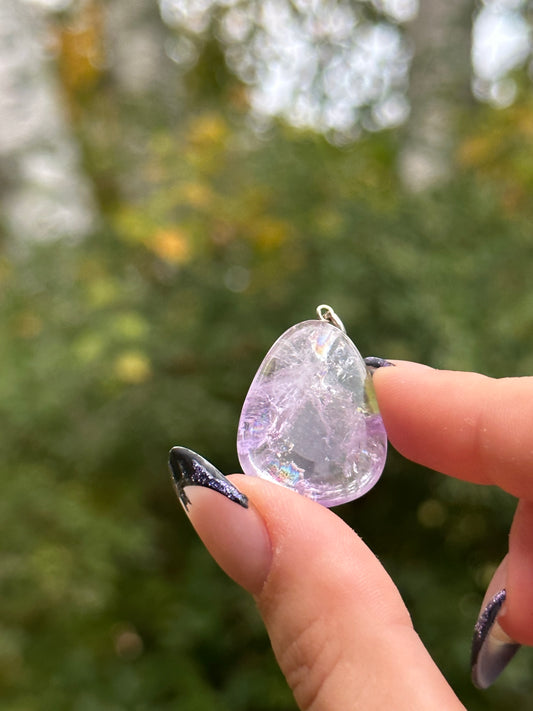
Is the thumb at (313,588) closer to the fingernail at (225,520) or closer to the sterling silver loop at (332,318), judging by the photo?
the fingernail at (225,520)

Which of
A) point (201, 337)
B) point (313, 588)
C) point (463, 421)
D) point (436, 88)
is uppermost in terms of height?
point (436, 88)

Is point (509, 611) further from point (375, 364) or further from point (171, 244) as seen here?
point (171, 244)

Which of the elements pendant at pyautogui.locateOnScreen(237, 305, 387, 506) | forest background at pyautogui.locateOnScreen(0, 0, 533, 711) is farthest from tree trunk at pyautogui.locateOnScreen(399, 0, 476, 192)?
pendant at pyautogui.locateOnScreen(237, 305, 387, 506)

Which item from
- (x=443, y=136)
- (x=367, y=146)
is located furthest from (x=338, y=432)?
(x=367, y=146)

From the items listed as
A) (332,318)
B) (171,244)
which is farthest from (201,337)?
(332,318)

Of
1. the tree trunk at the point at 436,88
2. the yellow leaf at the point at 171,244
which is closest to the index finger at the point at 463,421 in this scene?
the yellow leaf at the point at 171,244
